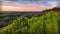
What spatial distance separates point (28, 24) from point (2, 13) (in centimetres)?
46

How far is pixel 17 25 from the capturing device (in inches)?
140

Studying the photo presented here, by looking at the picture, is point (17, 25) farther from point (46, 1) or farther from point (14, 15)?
point (46, 1)

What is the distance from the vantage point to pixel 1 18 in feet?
11.6

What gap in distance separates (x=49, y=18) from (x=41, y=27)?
21 centimetres

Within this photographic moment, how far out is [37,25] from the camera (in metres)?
3.58

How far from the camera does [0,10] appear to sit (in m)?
3.56

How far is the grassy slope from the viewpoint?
3549mm

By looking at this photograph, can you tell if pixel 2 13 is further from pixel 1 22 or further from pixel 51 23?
pixel 51 23

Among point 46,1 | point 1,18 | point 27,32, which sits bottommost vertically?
point 27,32

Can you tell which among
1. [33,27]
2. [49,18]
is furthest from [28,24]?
[49,18]

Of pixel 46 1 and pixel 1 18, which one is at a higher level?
pixel 46 1

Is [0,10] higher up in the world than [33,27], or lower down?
higher up

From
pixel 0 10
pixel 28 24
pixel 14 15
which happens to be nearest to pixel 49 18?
pixel 28 24

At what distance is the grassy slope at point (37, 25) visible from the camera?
3.55 meters
